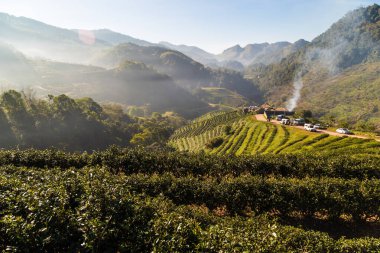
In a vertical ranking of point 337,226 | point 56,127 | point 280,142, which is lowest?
point 56,127

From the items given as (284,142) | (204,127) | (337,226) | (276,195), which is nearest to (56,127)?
(204,127)

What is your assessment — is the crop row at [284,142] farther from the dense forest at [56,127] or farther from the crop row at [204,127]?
the dense forest at [56,127]

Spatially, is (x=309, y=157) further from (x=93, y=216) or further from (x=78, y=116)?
(x=78, y=116)

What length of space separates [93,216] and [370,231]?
23622 millimetres

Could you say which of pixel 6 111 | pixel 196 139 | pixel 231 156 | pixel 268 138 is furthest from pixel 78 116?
pixel 231 156

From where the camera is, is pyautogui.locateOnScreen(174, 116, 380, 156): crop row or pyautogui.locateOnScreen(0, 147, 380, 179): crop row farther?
pyautogui.locateOnScreen(174, 116, 380, 156): crop row

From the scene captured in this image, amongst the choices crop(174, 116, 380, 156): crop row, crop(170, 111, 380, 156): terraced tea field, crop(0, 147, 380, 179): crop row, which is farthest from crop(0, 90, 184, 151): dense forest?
crop(0, 147, 380, 179): crop row

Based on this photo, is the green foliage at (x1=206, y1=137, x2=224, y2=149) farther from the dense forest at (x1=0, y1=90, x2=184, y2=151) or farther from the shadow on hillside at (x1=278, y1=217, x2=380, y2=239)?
the shadow on hillside at (x1=278, y1=217, x2=380, y2=239)

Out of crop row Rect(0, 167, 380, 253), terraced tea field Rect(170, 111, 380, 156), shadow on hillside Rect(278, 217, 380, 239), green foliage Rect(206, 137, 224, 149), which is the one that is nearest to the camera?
crop row Rect(0, 167, 380, 253)

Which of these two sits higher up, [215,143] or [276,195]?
[276,195]

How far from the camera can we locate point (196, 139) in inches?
4931

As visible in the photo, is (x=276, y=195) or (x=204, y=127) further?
(x=204, y=127)

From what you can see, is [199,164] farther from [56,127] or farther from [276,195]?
[56,127]

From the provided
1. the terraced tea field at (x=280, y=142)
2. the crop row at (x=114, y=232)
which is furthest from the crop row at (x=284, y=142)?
the crop row at (x=114, y=232)
